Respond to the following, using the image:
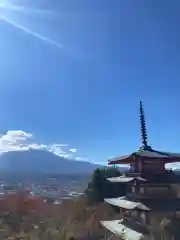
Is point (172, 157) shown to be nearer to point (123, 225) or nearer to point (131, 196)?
point (131, 196)

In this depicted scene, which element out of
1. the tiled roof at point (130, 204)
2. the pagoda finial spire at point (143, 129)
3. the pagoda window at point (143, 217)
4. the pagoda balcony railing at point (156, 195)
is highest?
the pagoda finial spire at point (143, 129)

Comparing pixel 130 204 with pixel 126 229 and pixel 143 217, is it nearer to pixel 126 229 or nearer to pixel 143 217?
pixel 143 217

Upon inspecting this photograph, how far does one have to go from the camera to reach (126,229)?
1588cm

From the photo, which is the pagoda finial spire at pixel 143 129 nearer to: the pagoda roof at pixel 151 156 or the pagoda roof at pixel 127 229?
the pagoda roof at pixel 151 156

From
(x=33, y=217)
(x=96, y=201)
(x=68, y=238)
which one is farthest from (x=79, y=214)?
(x=68, y=238)

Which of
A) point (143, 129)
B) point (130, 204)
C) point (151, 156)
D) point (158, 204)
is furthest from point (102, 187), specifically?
point (158, 204)

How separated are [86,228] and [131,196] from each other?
3987mm

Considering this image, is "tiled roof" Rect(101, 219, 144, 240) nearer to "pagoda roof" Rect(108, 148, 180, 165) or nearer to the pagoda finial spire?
"pagoda roof" Rect(108, 148, 180, 165)

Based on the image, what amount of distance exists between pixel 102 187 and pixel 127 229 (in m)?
10.6

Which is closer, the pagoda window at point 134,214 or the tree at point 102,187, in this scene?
the pagoda window at point 134,214

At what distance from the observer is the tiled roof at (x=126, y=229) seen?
14.5 meters

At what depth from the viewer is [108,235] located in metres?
16.8

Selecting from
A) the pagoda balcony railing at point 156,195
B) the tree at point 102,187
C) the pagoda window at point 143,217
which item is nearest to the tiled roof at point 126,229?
the pagoda window at point 143,217

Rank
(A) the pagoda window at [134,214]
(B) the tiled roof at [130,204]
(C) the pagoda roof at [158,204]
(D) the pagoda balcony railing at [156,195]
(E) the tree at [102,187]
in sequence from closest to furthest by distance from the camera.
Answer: (B) the tiled roof at [130,204] < (C) the pagoda roof at [158,204] < (D) the pagoda balcony railing at [156,195] < (A) the pagoda window at [134,214] < (E) the tree at [102,187]
